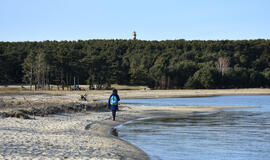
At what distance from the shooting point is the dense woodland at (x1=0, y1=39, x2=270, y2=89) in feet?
304

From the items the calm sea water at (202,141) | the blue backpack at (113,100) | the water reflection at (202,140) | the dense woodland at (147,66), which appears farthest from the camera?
the dense woodland at (147,66)

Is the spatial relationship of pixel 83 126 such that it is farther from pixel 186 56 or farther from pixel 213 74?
pixel 186 56

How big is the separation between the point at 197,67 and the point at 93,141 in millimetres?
95815


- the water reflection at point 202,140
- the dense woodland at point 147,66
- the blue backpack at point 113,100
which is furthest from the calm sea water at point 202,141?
the dense woodland at point 147,66

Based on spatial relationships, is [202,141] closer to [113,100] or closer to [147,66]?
[113,100]

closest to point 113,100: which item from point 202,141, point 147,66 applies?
point 202,141

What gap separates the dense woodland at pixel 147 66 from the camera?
9275cm

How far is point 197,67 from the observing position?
108938 millimetres

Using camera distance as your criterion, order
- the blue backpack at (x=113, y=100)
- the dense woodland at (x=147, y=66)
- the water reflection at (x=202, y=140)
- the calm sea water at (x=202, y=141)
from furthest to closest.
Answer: the dense woodland at (x=147, y=66)
the blue backpack at (x=113, y=100)
the water reflection at (x=202, y=140)
the calm sea water at (x=202, y=141)

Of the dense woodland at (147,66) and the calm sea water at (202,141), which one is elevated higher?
the dense woodland at (147,66)

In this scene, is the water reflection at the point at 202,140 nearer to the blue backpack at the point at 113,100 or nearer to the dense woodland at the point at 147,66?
the blue backpack at the point at 113,100

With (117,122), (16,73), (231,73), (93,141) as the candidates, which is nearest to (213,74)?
(231,73)

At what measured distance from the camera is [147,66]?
122 metres

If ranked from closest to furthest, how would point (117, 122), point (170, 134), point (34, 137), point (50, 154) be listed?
point (50, 154) → point (34, 137) → point (170, 134) → point (117, 122)
